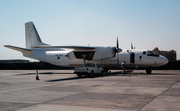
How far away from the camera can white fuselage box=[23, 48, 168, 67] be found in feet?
94.8

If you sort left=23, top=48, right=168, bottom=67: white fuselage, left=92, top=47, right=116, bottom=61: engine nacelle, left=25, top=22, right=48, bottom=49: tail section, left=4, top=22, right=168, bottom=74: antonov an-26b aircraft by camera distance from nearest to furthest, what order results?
1. left=23, top=48, right=168, bottom=67: white fuselage
2. left=4, top=22, right=168, bottom=74: antonov an-26b aircraft
3. left=92, top=47, right=116, bottom=61: engine nacelle
4. left=25, top=22, right=48, bottom=49: tail section

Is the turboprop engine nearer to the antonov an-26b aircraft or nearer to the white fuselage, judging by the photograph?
the antonov an-26b aircraft

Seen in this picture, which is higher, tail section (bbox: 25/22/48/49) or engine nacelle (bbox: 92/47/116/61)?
tail section (bbox: 25/22/48/49)

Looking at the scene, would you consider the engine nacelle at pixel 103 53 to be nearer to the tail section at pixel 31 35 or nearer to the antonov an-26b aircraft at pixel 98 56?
the antonov an-26b aircraft at pixel 98 56

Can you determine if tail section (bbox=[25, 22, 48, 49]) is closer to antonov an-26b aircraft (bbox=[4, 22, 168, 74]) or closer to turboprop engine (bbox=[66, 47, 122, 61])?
antonov an-26b aircraft (bbox=[4, 22, 168, 74])

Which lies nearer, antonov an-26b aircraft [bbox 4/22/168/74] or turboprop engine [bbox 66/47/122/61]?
antonov an-26b aircraft [bbox 4/22/168/74]

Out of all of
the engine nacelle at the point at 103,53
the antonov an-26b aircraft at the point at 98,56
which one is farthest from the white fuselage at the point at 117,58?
the engine nacelle at the point at 103,53

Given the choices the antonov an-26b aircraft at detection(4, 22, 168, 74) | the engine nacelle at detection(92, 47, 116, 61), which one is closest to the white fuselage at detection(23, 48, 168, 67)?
the antonov an-26b aircraft at detection(4, 22, 168, 74)

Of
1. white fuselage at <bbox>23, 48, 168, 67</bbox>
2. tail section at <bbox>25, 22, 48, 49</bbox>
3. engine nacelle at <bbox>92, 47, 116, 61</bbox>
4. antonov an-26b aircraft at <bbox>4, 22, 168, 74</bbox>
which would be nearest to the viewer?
white fuselage at <bbox>23, 48, 168, 67</bbox>

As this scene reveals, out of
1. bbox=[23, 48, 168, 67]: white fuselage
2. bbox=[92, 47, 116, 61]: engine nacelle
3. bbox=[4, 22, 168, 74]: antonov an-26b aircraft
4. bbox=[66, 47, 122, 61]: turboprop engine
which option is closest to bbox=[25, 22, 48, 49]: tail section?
bbox=[4, 22, 168, 74]: antonov an-26b aircraft

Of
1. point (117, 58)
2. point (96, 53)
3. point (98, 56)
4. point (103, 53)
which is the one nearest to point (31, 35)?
point (96, 53)

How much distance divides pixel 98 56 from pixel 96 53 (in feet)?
1.83

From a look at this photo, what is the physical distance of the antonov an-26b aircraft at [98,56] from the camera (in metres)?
29.0

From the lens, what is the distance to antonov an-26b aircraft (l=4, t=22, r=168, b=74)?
29.0m
